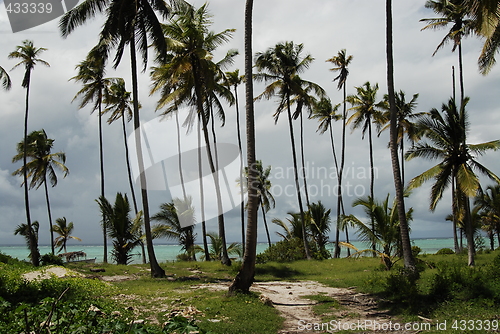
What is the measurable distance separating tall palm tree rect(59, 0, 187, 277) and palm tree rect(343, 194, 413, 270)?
28.3ft

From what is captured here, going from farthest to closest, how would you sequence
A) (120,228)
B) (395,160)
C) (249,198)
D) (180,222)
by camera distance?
(180,222)
(120,228)
(395,160)
(249,198)

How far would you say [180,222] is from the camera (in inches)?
1011

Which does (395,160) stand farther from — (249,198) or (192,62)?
(192,62)

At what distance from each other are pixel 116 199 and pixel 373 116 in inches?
795

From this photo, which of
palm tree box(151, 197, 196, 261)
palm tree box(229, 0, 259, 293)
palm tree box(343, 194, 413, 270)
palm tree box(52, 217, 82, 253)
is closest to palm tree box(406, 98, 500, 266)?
palm tree box(343, 194, 413, 270)

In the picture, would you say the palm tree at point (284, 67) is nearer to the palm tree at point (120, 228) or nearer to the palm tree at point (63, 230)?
the palm tree at point (120, 228)

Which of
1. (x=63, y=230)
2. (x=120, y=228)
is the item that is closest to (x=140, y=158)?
(x=120, y=228)

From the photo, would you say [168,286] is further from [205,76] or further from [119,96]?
[119,96]

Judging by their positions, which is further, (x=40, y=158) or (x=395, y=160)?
(x=40, y=158)

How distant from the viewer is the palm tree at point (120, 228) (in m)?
22.6

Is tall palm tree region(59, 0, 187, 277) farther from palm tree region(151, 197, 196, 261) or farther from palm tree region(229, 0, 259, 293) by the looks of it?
palm tree region(151, 197, 196, 261)

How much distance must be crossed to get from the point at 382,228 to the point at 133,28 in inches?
530

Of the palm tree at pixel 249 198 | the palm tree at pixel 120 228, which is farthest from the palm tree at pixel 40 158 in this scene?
the palm tree at pixel 249 198

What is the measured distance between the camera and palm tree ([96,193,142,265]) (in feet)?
74.2
